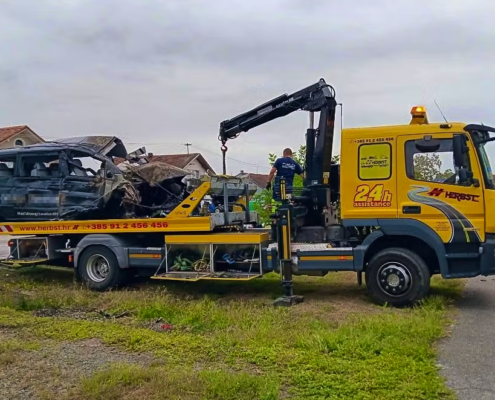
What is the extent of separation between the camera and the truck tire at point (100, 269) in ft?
35.7

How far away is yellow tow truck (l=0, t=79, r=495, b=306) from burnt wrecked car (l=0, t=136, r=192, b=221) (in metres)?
0.37

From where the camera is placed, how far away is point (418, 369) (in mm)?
5699

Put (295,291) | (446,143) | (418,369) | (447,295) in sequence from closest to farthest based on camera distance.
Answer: (418,369) → (446,143) → (447,295) → (295,291)

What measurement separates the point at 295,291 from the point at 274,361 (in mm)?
4569

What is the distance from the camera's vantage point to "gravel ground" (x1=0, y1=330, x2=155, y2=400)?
5332mm

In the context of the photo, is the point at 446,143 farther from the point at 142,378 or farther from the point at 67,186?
the point at 67,186

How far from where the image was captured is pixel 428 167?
8914 millimetres

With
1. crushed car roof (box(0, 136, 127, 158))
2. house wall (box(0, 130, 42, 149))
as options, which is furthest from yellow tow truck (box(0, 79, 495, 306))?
house wall (box(0, 130, 42, 149))

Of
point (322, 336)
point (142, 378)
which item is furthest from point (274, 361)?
point (142, 378)

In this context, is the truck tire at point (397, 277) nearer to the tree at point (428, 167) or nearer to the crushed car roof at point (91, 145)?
the tree at point (428, 167)

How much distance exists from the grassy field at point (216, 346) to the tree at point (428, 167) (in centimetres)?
184

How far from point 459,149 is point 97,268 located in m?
6.85

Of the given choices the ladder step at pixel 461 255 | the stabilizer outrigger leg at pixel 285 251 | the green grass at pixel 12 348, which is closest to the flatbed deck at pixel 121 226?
the stabilizer outrigger leg at pixel 285 251

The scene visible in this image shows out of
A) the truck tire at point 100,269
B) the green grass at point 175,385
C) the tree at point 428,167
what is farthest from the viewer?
the truck tire at point 100,269
